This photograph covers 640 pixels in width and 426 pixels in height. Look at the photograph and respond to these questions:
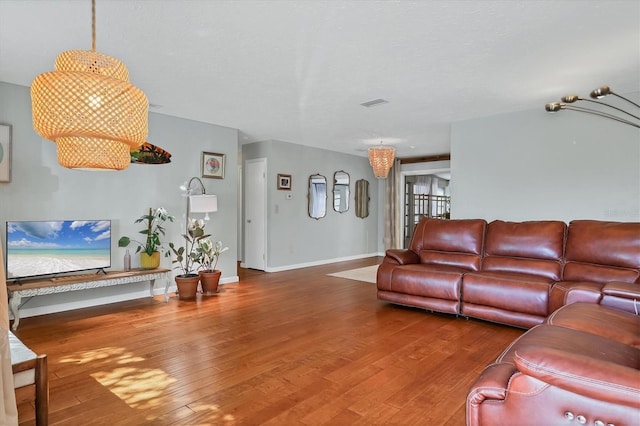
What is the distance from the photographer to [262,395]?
85.7 inches

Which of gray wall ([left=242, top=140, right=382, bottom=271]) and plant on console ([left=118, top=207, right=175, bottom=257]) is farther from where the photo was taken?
gray wall ([left=242, top=140, right=382, bottom=271])

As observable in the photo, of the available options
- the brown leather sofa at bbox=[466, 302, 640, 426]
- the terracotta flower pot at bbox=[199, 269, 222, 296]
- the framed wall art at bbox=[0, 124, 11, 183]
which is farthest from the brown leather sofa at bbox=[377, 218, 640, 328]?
the framed wall art at bbox=[0, 124, 11, 183]

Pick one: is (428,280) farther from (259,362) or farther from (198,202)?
(198,202)

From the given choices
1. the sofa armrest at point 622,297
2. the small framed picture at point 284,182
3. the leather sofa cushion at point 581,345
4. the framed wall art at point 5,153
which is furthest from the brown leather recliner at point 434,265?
the framed wall art at point 5,153

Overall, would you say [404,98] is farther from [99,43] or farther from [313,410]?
[313,410]

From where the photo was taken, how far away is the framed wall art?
359cm

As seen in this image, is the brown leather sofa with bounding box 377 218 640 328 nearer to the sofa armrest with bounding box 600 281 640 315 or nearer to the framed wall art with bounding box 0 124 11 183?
the sofa armrest with bounding box 600 281 640 315

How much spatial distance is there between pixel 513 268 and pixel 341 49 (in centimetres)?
276

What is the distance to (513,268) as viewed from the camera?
378cm

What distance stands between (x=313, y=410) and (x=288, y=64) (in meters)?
2.64

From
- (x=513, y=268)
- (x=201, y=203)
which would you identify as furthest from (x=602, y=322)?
(x=201, y=203)

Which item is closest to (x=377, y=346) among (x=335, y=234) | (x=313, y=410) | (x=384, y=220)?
(x=313, y=410)

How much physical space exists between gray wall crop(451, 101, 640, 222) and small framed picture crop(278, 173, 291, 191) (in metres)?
2.93

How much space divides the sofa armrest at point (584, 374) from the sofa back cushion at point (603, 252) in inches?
103
